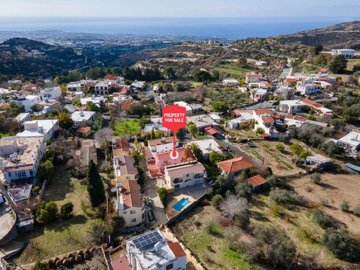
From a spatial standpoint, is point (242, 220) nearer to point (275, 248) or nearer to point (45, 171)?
point (275, 248)

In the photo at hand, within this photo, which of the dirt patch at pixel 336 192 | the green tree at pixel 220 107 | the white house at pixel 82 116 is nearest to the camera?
the dirt patch at pixel 336 192

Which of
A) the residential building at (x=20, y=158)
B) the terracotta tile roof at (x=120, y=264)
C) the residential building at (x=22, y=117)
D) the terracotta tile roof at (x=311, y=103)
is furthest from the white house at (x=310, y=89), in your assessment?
the residential building at (x=22, y=117)

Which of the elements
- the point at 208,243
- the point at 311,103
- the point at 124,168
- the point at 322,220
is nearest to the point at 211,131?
the point at 124,168

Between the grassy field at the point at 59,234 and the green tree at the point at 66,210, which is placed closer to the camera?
the grassy field at the point at 59,234

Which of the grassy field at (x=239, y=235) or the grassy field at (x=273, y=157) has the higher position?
the grassy field at (x=273, y=157)

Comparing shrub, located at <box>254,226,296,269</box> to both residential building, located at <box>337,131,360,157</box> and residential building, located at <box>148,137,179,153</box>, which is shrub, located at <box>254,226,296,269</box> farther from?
residential building, located at <box>337,131,360,157</box>

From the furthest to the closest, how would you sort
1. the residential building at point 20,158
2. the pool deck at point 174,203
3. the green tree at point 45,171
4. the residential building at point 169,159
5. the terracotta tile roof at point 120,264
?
the residential building at point 169,159 → the green tree at point 45,171 → the residential building at point 20,158 → the pool deck at point 174,203 → the terracotta tile roof at point 120,264

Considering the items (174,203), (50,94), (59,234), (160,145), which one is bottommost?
(59,234)

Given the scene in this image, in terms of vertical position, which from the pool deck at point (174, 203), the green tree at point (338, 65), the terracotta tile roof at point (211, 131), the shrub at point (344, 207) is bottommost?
the pool deck at point (174, 203)

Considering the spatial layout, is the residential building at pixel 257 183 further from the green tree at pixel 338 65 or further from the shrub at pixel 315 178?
the green tree at pixel 338 65
